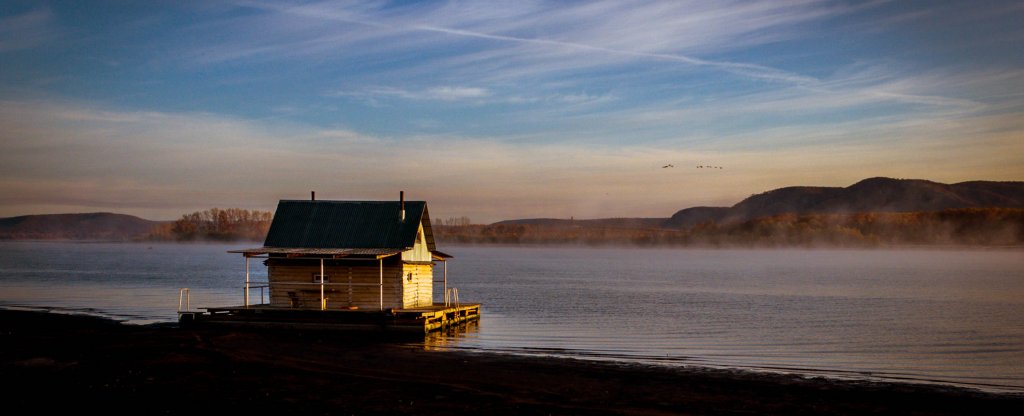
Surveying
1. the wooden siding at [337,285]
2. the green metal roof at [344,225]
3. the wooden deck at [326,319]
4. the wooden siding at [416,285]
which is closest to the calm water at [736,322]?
the wooden deck at [326,319]

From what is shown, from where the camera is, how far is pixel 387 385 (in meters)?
21.7

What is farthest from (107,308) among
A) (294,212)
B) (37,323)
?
(294,212)

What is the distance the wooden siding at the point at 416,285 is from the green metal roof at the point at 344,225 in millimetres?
1403

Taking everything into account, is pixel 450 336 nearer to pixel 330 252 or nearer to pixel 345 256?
pixel 345 256

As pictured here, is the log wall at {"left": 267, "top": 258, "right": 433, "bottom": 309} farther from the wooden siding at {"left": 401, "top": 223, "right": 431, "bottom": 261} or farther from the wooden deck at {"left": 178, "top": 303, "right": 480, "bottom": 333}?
the wooden deck at {"left": 178, "top": 303, "right": 480, "bottom": 333}

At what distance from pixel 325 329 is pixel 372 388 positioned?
46.6 ft

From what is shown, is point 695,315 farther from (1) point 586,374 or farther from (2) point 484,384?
(2) point 484,384

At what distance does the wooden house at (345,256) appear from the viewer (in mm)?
36094

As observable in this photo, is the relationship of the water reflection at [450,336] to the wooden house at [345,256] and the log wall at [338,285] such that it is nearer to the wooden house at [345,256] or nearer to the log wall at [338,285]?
the wooden house at [345,256]

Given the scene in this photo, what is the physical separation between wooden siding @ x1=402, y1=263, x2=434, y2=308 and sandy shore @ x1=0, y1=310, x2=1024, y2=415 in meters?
7.78

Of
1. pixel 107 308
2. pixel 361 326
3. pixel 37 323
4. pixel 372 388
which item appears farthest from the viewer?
pixel 107 308

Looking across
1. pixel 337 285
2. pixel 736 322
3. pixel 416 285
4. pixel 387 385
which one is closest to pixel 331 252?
pixel 337 285

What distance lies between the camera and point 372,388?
2119cm

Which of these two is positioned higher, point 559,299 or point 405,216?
point 405,216
